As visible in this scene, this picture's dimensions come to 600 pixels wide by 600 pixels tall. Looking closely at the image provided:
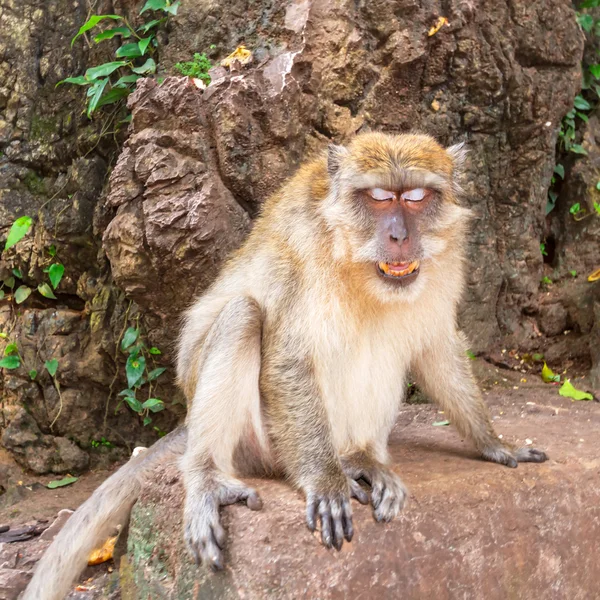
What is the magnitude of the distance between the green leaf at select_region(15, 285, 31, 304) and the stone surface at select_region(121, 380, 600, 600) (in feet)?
10.8

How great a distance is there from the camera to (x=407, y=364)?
348cm

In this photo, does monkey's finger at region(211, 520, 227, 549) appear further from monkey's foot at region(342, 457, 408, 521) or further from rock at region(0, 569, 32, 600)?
rock at region(0, 569, 32, 600)

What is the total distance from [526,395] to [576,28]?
338 centimetres

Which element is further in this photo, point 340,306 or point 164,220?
point 164,220

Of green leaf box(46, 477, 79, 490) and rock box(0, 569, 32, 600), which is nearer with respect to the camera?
rock box(0, 569, 32, 600)

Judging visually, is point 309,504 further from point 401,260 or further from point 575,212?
point 575,212

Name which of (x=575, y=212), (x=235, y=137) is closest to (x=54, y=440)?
(x=235, y=137)

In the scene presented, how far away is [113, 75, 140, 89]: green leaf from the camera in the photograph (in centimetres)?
539

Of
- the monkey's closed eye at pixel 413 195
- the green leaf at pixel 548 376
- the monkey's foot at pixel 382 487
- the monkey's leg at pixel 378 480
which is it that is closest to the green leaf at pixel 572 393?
the green leaf at pixel 548 376

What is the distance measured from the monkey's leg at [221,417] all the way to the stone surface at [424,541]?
0.10 metres

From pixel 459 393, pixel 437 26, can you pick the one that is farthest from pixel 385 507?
pixel 437 26

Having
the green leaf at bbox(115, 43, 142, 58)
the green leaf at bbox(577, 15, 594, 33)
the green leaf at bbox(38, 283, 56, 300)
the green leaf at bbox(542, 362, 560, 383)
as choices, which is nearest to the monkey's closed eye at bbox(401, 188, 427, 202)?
the green leaf at bbox(115, 43, 142, 58)

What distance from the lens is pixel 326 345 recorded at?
10.2 feet

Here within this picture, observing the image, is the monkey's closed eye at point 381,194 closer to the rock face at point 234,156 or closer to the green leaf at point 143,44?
the rock face at point 234,156
